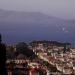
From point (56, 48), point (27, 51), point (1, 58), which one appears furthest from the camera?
point (56, 48)

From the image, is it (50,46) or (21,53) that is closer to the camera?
(21,53)

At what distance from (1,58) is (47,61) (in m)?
35.1

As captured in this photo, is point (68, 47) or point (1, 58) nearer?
point (1, 58)

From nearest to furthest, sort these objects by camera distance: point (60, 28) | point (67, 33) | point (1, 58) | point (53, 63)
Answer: point (1, 58) → point (53, 63) → point (67, 33) → point (60, 28)

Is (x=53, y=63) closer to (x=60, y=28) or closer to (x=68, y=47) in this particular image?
(x=68, y=47)

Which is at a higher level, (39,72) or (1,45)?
(1,45)

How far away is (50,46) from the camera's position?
63.9 m

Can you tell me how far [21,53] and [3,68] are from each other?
35.3 m

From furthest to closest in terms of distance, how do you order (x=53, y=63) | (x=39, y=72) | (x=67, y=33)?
1. (x=67, y=33)
2. (x=53, y=63)
3. (x=39, y=72)

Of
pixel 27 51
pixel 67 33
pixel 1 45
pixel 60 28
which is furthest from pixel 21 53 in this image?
pixel 60 28

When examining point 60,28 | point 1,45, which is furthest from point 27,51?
point 60,28

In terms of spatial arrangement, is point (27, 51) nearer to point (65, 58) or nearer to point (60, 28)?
point (65, 58)

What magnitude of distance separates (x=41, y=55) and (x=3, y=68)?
40.2 meters

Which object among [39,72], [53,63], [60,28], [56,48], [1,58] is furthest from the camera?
[60,28]
